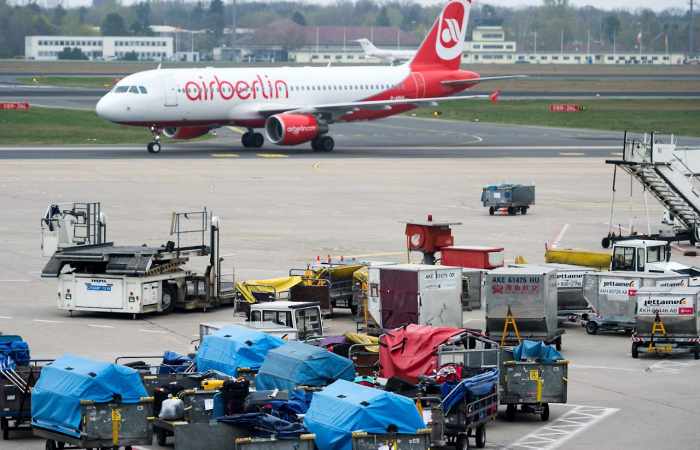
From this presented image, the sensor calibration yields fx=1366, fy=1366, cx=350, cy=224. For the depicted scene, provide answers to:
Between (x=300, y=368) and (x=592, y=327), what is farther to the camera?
(x=592, y=327)

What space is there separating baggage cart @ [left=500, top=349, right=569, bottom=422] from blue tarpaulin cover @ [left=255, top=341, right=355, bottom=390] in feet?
10.6

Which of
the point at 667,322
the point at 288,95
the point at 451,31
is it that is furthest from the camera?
the point at 451,31

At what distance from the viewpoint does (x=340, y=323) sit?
38.9 m

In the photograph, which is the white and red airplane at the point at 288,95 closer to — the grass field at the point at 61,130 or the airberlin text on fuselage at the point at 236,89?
the airberlin text on fuselage at the point at 236,89

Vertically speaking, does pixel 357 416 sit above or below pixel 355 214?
below

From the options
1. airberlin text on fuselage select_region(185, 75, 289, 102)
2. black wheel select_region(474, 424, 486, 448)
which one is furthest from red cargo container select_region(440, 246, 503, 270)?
airberlin text on fuselage select_region(185, 75, 289, 102)

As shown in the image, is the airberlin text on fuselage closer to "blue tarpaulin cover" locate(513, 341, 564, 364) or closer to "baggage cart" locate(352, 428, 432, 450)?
"blue tarpaulin cover" locate(513, 341, 564, 364)

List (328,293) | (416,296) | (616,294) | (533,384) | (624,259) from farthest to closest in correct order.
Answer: (624,259), (328,293), (616,294), (416,296), (533,384)

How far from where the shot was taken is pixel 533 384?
2752 cm

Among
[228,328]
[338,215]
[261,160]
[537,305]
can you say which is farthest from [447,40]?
[228,328]

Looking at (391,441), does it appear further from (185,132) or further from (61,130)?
(61,130)

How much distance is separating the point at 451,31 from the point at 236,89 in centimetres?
1993

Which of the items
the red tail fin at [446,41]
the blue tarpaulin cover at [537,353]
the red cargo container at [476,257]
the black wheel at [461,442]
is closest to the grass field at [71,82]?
the red tail fin at [446,41]

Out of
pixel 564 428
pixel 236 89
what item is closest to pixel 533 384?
pixel 564 428
